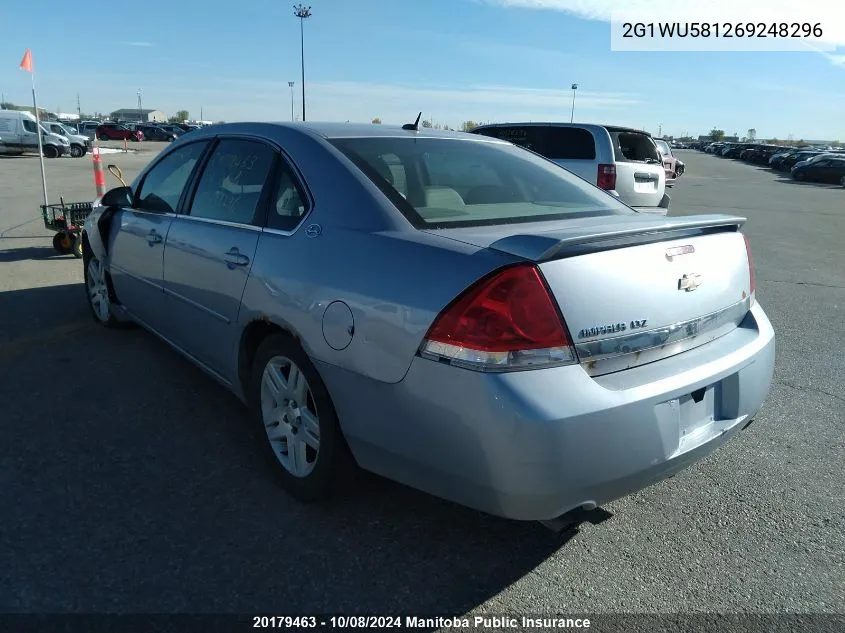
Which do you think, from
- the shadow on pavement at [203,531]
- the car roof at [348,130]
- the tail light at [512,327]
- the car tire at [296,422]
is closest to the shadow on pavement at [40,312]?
the shadow on pavement at [203,531]

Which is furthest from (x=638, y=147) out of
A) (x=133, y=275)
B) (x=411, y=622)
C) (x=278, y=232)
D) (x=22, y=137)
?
(x=22, y=137)

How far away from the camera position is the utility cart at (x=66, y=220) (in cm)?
780

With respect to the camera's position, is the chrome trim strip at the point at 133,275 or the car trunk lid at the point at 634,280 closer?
the car trunk lid at the point at 634,280

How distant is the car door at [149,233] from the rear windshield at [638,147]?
780 cm

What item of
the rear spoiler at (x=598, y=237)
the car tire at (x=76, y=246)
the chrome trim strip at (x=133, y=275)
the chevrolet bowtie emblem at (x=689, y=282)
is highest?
the rear spoiler at (x=598, y=237)

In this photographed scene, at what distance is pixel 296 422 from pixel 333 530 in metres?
0.48

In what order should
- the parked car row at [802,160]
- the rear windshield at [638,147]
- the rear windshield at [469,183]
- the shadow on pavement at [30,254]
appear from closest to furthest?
the rear windshield at [469,183] → the shadow on pavement at [30,254] → the rear windshield at [638,147] → the parked car row at [802,160]

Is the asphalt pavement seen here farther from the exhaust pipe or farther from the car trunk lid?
the car trunk lid

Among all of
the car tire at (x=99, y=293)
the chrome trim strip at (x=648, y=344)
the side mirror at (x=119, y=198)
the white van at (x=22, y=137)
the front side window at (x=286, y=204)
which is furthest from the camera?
the white van at (x=22, y=137)

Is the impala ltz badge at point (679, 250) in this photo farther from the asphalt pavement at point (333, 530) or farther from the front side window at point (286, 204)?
the front side window at point (286, 204)

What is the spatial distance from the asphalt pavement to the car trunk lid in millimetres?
850

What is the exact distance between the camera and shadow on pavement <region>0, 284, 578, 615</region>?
2.36 meters

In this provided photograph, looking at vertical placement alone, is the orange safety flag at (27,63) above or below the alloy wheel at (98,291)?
above

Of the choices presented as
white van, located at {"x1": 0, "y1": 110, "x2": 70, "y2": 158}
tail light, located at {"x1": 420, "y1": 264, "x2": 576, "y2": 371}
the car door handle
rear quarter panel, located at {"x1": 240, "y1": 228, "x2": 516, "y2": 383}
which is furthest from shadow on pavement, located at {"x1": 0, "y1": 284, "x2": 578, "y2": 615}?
white van, located at {"x1": 0, "y1": 110, "x2": 70, "y2": 158}
